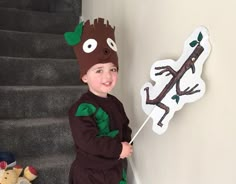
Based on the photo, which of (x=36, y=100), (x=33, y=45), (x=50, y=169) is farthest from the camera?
(x=33, y=45)

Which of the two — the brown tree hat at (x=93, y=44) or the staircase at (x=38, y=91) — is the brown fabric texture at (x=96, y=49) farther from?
the staircase at (x=38, y=91)

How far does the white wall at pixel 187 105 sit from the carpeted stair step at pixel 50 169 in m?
0.34

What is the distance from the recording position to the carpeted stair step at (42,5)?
2.46 metres

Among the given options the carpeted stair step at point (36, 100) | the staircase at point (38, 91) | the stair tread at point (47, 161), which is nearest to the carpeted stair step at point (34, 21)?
the staircase at point (38, 91)

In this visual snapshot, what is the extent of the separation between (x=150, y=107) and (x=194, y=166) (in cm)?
22

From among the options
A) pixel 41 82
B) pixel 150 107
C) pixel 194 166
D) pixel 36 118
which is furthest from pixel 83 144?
pixel 41 82

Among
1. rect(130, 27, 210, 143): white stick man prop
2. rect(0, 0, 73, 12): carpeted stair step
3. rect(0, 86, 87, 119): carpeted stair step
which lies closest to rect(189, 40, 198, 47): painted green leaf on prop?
rect(130, 27, 210, 143): white stick man prop

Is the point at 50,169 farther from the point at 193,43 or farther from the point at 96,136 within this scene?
the point at 193,43

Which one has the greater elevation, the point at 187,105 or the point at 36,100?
the point at 187,105

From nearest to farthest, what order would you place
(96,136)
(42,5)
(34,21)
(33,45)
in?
(96,136) < (33,45) < (34,21) < (42,5)

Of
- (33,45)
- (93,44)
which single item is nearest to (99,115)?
(93,44)

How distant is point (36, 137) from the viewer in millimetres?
1568

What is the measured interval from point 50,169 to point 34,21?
1204 mm

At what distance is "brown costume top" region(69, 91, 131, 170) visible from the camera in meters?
1.03
